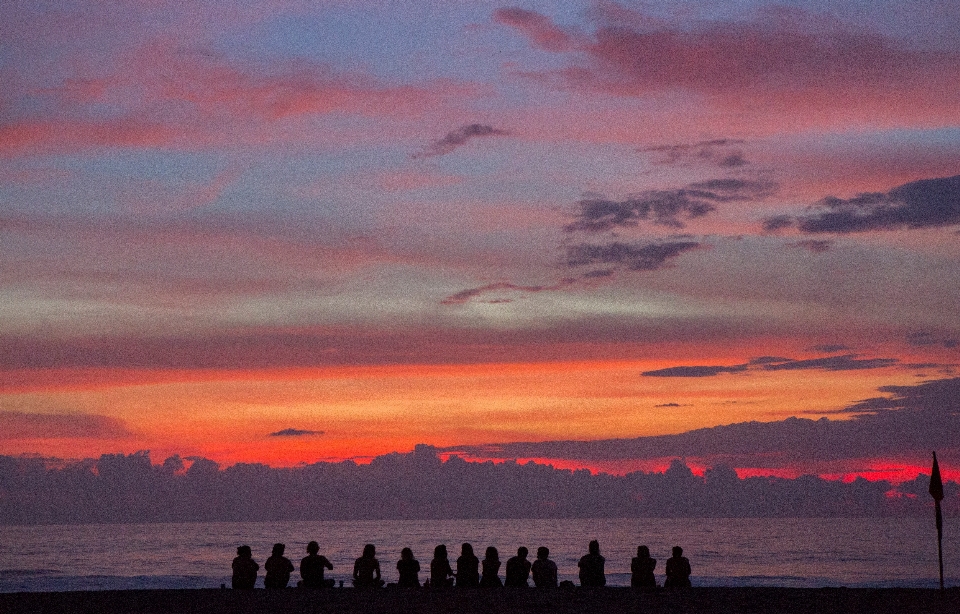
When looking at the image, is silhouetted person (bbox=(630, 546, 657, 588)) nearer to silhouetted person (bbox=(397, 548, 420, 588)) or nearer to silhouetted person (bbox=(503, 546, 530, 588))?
silhouetted person (bbox=(503, 546, 530, 588))

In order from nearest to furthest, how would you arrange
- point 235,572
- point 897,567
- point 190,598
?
point 190,598 < point 235,572 < point 897,567

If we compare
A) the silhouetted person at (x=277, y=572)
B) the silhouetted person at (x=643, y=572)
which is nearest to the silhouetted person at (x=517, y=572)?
the silhouetted person at (x=643, y=572)

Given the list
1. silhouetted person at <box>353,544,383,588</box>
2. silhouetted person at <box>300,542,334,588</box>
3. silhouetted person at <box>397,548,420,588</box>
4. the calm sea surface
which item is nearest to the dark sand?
silhouetted person at <box>300,542,334,588</box>

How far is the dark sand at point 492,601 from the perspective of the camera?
16.7 metres

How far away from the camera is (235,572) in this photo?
21.0m

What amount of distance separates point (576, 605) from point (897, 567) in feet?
224

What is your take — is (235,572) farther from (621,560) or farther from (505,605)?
(621,560)

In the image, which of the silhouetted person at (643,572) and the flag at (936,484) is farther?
the silhouetted person at (643,572)

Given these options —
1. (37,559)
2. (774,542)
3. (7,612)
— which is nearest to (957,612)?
(7,612)

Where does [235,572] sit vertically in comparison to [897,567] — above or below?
above

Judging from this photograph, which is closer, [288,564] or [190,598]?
[190,598]

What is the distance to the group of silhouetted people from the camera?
68.6ft

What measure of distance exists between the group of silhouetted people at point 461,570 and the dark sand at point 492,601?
755mm

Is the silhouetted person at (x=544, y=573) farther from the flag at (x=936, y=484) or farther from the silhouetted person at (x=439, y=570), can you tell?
the flag at (x=936, y=484)
